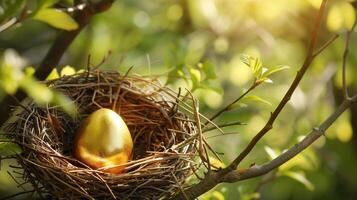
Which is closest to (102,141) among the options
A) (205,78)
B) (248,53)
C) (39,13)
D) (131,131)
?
(131,131)

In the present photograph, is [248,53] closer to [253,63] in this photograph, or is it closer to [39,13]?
[253,63]

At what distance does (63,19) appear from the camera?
105 centimetres

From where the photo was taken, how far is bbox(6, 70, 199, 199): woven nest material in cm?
118

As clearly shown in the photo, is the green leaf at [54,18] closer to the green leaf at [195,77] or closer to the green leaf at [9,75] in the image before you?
the green leaf at [9,75]

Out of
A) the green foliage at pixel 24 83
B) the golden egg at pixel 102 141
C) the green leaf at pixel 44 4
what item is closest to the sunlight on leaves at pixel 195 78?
the golden egg at pixel 102 141

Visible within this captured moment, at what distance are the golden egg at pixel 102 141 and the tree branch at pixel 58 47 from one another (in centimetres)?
14

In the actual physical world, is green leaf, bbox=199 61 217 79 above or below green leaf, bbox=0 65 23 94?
below

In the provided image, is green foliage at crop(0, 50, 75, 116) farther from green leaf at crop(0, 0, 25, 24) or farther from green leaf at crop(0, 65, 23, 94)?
green leaf at crop(0, 0, 25, 24)

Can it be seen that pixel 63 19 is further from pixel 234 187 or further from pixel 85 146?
pixel 234 187

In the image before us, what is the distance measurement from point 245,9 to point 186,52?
880 millimetres

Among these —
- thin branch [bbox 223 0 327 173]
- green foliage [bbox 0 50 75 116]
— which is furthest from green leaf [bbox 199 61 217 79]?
green foliage [bbox 0 50 75 116]

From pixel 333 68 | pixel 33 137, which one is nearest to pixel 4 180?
pixel 33 137

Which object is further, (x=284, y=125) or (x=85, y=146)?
(x=284, y=125)

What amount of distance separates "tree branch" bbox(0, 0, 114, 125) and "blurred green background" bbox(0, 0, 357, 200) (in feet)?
1.77
